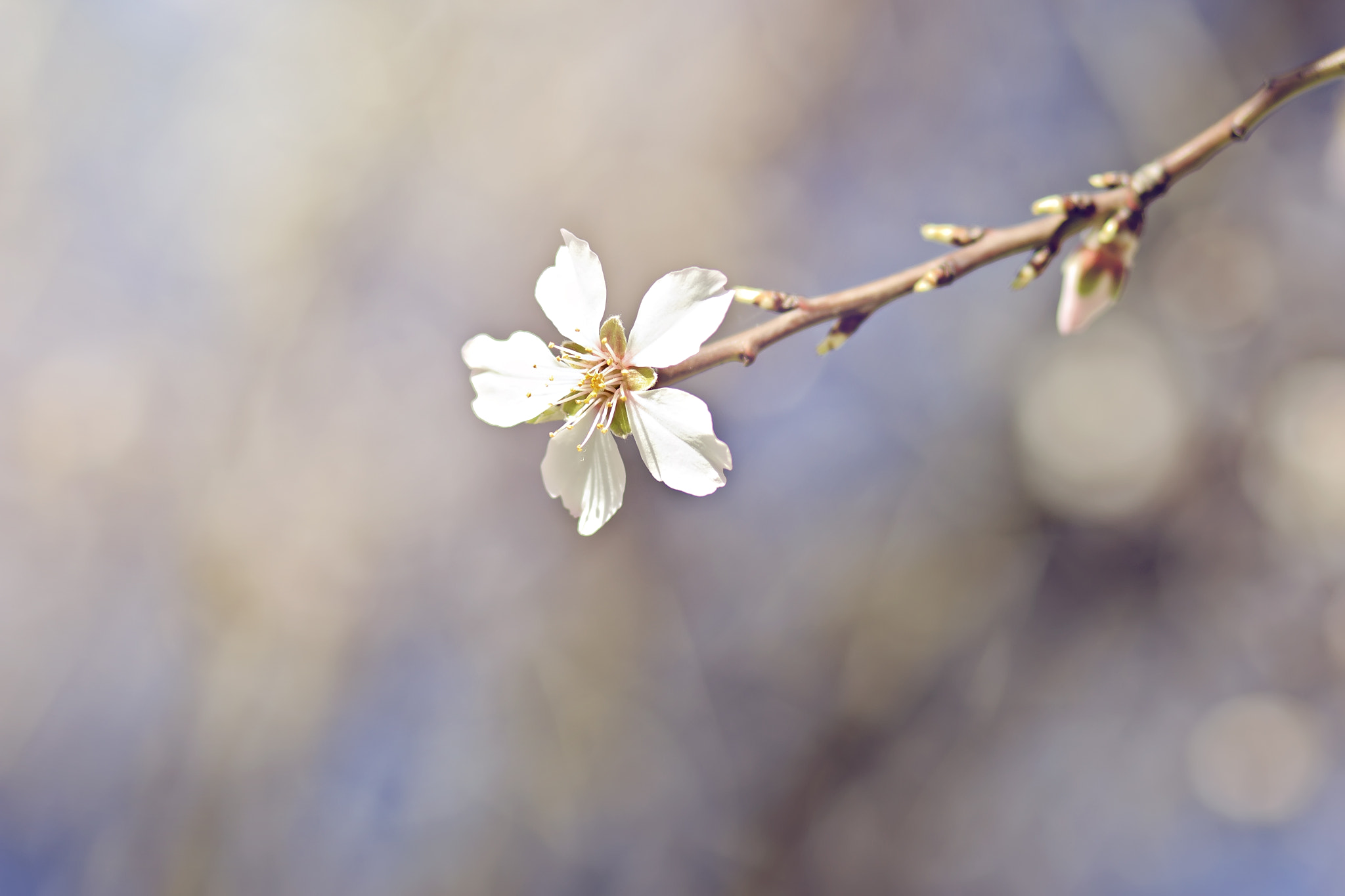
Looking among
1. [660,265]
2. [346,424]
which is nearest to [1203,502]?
[660,265]

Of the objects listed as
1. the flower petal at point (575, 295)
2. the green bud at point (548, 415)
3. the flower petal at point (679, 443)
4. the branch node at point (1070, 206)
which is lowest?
the flower petal at point (679, 443)

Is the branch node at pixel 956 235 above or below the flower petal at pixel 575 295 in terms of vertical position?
below

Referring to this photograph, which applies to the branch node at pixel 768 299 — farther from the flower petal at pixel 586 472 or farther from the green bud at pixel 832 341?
the flower petal at pixel 586 472

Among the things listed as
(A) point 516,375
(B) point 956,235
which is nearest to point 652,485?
(A) point 516,375

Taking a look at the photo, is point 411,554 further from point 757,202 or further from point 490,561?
point 757,202

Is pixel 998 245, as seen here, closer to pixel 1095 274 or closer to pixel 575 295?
pixel 1095 274

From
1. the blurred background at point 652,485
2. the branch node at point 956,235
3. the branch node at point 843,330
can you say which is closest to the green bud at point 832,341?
the branch node at point 843,330

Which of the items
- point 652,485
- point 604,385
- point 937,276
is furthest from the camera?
point 652,485
